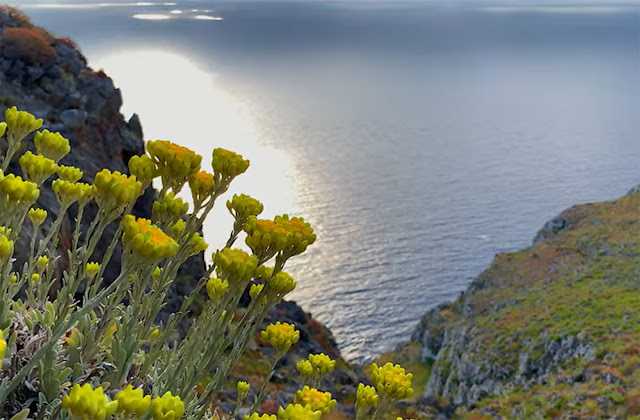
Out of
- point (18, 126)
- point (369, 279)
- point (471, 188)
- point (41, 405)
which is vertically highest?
point (18, 126)

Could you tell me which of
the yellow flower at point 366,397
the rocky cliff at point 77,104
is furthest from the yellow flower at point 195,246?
the rocky cliff at point 77,104

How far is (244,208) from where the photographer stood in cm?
253

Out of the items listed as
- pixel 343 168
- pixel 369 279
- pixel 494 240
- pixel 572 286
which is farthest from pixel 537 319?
pixel 343 168

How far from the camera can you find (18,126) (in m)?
2.49

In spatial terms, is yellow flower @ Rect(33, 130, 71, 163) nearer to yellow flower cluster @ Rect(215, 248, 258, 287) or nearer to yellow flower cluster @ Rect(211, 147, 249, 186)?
yellow flower cluster @ Rect(211, 147, 249, 186)

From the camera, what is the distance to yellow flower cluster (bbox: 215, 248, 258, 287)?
2.11 m

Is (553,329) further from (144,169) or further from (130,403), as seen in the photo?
(130,403)

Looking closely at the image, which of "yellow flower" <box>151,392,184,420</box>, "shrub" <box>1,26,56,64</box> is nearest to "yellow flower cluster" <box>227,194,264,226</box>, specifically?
"yellow flower" <box>151,392,184,420</box>

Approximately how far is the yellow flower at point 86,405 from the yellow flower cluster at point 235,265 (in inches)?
35.4

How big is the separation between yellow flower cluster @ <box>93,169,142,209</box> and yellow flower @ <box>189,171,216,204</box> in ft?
1.51

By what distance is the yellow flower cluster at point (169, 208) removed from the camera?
8.17ft

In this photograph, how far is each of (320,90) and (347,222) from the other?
75.5 meters

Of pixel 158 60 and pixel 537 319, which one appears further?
pixel 158 60

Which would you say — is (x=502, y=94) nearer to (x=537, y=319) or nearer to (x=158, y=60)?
(x=158, y=60)
